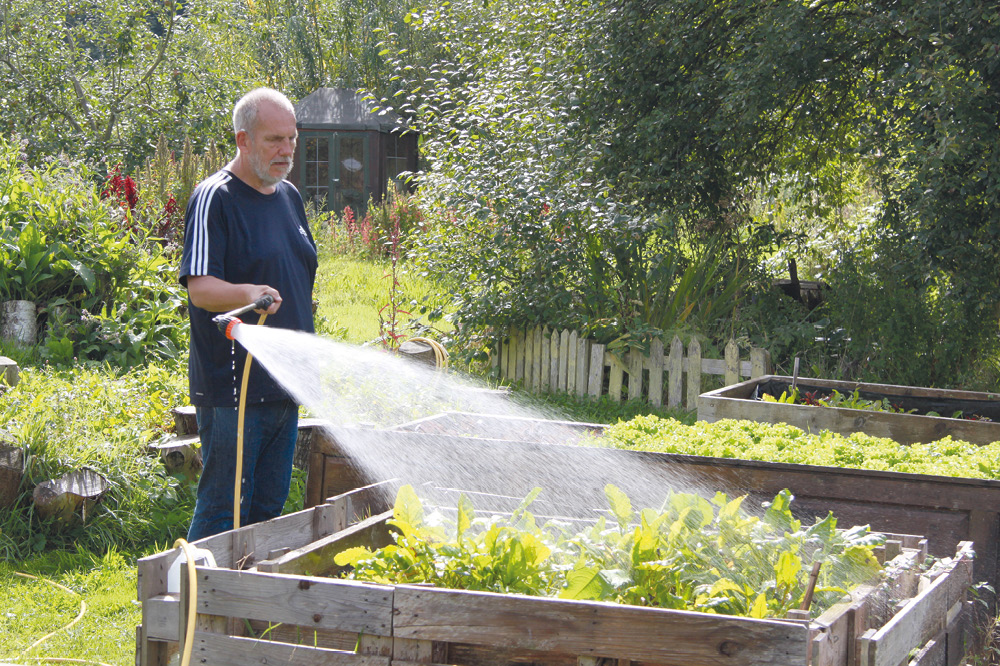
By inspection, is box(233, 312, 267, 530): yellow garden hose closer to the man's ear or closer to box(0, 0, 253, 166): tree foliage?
the man's ear

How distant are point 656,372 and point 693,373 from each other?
32 centimetres

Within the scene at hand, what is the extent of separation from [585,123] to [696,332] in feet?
6.97

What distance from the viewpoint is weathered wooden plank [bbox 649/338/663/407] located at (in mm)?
7789

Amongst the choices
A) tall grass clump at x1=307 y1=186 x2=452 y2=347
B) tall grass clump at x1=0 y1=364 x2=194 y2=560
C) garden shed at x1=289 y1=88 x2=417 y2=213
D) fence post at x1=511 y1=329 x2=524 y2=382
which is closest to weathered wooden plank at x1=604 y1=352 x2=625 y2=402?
fence post at x1=511 y1=329 x2=524 y2=382

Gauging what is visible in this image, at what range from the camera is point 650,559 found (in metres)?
2.41

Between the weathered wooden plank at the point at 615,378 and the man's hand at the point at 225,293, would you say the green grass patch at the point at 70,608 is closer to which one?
the man's hand at the point at 225,293

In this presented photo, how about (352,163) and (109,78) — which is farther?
(352,163)

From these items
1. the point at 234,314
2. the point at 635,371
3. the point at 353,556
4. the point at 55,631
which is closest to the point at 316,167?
the point at 635,371

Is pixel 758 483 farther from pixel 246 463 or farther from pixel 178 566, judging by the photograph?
pixel 178 566

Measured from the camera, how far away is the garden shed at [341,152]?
20.3m

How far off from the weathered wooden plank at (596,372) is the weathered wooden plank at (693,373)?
0.76 m

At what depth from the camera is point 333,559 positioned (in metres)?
2.76

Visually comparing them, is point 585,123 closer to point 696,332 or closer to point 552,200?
point 552,200

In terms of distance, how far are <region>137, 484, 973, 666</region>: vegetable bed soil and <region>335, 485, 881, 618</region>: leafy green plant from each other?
14cm
